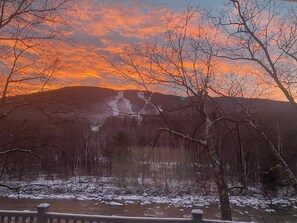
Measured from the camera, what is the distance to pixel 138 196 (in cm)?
3641

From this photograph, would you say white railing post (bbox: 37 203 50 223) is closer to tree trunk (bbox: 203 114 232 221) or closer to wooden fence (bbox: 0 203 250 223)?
wooden fence (bbox: 0 203 250 223)

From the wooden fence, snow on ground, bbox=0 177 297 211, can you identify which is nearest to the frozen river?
snow on ground, bbox=0 177 297 211

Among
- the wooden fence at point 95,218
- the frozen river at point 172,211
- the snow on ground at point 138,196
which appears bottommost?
the snow on ground at point 138,196

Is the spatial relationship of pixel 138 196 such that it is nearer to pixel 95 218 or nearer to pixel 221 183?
pixel 221 183

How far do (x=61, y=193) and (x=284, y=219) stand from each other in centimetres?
2444

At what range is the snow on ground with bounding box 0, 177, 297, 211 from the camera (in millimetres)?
31297

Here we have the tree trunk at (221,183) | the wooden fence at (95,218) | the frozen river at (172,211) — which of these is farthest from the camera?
the frozen river at (172,211)

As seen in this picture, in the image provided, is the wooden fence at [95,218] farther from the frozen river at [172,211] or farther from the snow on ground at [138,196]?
the snow on ground at [138,196]

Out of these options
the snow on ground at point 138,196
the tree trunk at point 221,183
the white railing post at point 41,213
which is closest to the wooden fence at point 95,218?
the white railing post at point 41,213

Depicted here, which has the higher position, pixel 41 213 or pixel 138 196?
pixel 41 213

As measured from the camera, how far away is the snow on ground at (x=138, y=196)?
103 ft

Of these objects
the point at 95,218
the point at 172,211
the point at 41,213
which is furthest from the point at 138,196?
the point at 95,218

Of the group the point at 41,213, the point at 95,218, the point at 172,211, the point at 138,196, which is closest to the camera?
the point at 95,218

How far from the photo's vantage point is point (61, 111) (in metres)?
8.05
